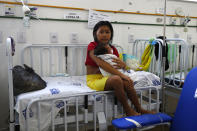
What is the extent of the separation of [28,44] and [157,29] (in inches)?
83.1

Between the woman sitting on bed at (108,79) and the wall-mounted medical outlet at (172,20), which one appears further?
the wall-mounted medical outlet at (172,20)

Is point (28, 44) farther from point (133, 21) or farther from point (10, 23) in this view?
point (133, 21)

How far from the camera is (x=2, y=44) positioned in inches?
83.7

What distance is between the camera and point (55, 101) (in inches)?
60.0

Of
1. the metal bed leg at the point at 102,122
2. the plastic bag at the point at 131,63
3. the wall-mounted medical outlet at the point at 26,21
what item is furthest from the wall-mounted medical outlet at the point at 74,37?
the metal bed leg at the point at 102,122

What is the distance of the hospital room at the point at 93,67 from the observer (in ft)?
4.87

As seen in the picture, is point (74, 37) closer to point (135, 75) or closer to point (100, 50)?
point (100, 50)

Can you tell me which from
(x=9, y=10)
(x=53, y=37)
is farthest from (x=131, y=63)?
(x=9, y=10)

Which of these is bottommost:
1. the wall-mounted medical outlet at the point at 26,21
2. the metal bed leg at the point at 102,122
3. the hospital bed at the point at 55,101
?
the metal bed leg at the point at 102,122

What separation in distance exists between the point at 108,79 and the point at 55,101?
52 cm

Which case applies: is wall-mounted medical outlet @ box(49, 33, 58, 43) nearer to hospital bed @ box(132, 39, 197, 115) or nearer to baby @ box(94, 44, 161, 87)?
baby @ box(94, 44, 161, 87)

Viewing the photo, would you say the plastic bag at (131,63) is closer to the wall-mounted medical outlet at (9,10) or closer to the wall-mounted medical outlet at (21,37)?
Result: the wall-mounted medical outlet at (21,37)

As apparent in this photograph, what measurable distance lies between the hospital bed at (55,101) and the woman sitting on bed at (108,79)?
84 millimetres

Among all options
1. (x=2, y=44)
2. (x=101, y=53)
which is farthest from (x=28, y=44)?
(x=101, y=53)
